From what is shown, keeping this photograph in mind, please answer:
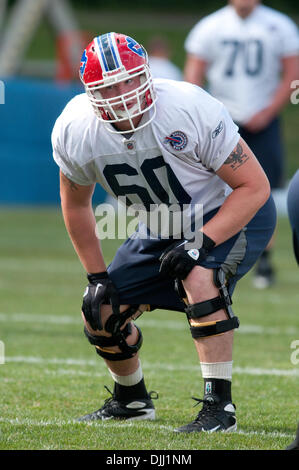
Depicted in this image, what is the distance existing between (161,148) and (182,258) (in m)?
0.45

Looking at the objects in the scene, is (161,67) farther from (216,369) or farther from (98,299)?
(216,369)

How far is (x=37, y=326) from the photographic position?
19.8 ft

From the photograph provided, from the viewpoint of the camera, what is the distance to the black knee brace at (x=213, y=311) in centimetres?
359

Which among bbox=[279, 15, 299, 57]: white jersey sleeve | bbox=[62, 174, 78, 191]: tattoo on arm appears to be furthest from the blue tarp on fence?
bbox=[62, 174, 78, 191]: tattoo on arm

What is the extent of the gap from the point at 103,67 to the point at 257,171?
729 millimetres

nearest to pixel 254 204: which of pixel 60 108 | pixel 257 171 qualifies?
pixel 257 171

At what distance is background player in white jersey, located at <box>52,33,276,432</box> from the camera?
143 inches

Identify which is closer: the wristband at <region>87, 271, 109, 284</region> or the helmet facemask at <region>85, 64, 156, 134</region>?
the helmet facemask at <region>85, 64, 156, 134</region>

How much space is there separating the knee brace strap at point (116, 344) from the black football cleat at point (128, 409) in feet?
0.69

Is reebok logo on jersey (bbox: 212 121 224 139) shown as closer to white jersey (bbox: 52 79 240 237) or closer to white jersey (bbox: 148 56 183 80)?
white jersey (bbox: 52 79 240 237)

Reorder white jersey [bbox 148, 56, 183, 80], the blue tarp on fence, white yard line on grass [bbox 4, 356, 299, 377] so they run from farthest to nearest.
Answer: white jersey [bbox 148, 56, 183, 80] → the blue tarp on fence → white yard line on grass [bbox 4, 356, 299, 377]

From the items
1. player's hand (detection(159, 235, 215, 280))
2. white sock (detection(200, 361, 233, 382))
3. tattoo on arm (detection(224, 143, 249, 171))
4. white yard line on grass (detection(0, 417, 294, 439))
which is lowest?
white yard line on grass (detection(0, 417, 294, 439))

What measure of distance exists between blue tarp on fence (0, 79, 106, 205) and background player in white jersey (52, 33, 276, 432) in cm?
846

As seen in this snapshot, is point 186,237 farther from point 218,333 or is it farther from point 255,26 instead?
point 255,26
